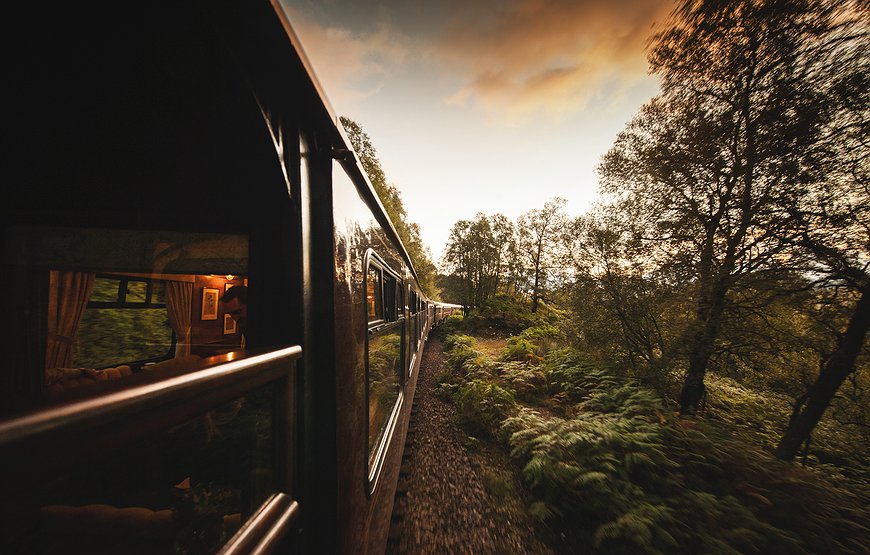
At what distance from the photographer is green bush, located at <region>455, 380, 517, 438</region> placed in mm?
5301

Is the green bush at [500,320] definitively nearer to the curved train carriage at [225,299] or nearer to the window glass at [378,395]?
the window glass at [378,395]

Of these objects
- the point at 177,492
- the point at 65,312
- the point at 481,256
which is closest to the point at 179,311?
the point at 65,312

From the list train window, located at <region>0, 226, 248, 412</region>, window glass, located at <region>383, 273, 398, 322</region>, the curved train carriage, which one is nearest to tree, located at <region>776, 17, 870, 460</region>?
window glass, located at <region>383, 273, 398, 322</region>

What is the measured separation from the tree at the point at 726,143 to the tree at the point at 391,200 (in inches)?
217

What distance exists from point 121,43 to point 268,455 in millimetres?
1517

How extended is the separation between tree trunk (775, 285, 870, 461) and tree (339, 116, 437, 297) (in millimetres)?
6847

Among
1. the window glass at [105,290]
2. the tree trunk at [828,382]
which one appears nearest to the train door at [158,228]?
the window glass at [105,290]

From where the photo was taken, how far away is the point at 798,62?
425cm

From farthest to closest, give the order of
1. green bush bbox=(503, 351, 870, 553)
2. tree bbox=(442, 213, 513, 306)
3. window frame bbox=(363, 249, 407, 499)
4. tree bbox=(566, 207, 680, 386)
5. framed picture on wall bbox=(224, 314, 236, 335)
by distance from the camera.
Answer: tree bbox=(442, 213, 513, 306), framed picture on wall bbox=(224, 314, 236, 335), tree bbox=(566, 207, 680, 386), green bush bbox=(503, 351, 870, 553), window frame bbox=(363, 249, 407, 499)

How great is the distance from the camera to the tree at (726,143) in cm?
422

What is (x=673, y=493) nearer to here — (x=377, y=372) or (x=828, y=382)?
(x=828, y=382)

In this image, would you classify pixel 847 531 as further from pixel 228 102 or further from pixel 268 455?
pixel 228 102

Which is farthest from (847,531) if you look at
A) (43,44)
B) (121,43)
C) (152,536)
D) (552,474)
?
(43,44)

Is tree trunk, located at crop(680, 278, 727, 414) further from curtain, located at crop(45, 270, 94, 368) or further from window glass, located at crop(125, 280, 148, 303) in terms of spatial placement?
window glass, located at crop(125, 280, 148, 303)
